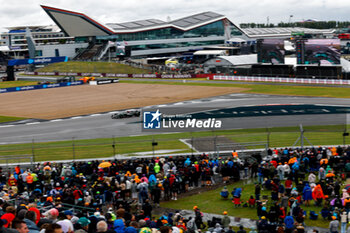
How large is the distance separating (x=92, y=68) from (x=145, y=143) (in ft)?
306

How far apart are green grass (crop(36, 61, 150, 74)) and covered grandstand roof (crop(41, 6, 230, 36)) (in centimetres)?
1650

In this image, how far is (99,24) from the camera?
14688 cm

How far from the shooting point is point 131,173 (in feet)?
77.9

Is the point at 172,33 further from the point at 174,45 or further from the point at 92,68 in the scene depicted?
the point at 92,68

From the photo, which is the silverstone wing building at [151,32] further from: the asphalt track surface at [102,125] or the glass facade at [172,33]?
the asphalt track surface at [102,125]

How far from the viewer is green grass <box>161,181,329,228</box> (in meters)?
18.9

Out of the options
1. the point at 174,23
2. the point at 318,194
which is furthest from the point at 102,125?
the point at 174,23

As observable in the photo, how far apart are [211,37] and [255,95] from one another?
103m

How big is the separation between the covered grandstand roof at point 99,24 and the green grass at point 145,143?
110671 mm

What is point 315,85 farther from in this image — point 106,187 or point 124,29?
point 124,29

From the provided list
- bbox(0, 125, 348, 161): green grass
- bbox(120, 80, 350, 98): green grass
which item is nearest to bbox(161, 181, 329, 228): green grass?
bbox(0, 125, 348, 161): green grass

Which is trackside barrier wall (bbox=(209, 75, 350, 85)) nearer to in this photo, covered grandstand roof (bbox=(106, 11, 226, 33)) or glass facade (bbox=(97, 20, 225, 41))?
glass facade (bbox=(97, 20, 225, 41))

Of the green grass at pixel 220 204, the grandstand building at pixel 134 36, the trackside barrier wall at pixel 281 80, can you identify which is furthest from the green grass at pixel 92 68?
the green grass at pixel 220 204

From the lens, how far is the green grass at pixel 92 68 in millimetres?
124375
